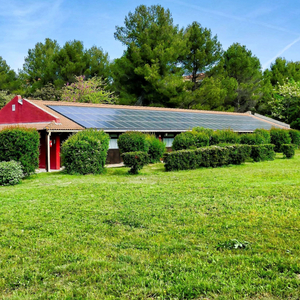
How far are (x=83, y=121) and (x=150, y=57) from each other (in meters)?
19.8

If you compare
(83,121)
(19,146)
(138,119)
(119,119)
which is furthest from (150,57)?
(19,146)

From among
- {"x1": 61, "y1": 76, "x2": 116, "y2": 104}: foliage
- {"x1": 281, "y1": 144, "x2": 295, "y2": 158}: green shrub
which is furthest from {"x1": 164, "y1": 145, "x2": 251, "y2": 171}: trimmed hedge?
{"x1": 61, "y1": 76, "x2": 116, "y2": 104}: foliage

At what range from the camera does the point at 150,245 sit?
4922mm

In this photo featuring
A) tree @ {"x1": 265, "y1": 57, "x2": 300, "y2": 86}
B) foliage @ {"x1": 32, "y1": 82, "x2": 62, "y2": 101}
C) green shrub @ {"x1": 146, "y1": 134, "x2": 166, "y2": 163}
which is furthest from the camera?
tree @ {"x1": 265, "y1": 57, "x2": 300, "y2": 86}

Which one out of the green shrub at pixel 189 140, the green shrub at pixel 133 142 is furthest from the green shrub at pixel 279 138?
the green shrub at pixel 133 142

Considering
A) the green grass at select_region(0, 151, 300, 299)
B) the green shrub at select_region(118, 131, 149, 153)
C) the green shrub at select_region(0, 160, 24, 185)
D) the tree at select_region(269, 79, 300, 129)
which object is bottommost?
the green grass at select_region(0, 151, 300, 299)

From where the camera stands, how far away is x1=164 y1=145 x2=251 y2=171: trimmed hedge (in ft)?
50.3

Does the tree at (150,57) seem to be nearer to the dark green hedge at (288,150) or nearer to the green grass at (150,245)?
the dark green hedge at (288,150)

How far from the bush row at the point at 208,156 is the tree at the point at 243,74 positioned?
30453 mm

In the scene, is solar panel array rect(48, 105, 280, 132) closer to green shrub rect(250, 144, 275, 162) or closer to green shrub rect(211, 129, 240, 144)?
green shrub rect(211, 129, 240, 144)

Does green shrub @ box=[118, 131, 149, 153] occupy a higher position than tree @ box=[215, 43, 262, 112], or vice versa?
tree @ box=[215, 43, 262, 112]

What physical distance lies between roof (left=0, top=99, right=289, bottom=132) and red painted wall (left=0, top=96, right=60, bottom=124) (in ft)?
0.76

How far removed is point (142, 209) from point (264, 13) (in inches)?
548

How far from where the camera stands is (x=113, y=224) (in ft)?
19.9
